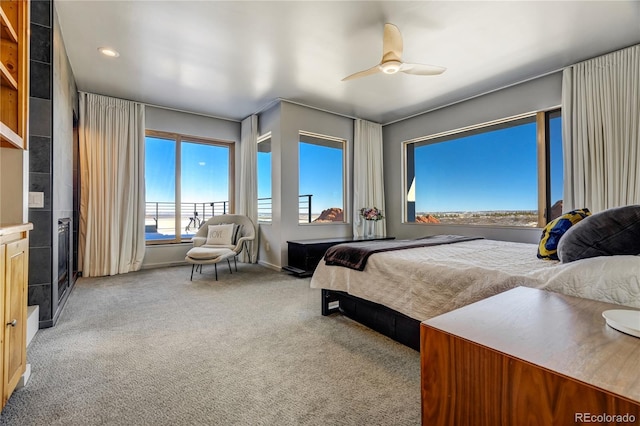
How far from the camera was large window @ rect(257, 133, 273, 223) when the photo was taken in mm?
5141

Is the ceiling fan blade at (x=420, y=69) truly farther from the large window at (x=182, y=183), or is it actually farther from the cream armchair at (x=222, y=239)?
the large window at (x=182, y=183)

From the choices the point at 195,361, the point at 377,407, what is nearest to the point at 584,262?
the point at 377,407

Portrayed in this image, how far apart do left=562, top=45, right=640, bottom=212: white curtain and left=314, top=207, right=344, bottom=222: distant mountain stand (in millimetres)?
3280

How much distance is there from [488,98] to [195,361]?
483cm

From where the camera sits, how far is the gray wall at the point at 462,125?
148 inches

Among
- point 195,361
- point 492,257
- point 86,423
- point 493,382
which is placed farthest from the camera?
point 492,257

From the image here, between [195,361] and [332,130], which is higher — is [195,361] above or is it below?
below

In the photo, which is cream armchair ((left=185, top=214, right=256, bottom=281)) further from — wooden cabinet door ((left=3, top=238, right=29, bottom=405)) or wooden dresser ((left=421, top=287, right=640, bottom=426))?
wooden dresser ((left=421, top=287, right=640, bottom=426))

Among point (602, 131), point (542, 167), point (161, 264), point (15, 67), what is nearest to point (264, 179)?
point (161, 264)

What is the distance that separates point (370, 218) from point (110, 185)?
4207 mm

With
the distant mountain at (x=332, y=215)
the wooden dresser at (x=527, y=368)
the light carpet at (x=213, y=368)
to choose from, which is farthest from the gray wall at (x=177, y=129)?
the wooden dresser at (x=527, y=368)

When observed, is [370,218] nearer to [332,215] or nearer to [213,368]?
[332,215]

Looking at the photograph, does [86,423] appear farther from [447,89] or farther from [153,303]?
[447,89]

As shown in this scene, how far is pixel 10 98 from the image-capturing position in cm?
166
